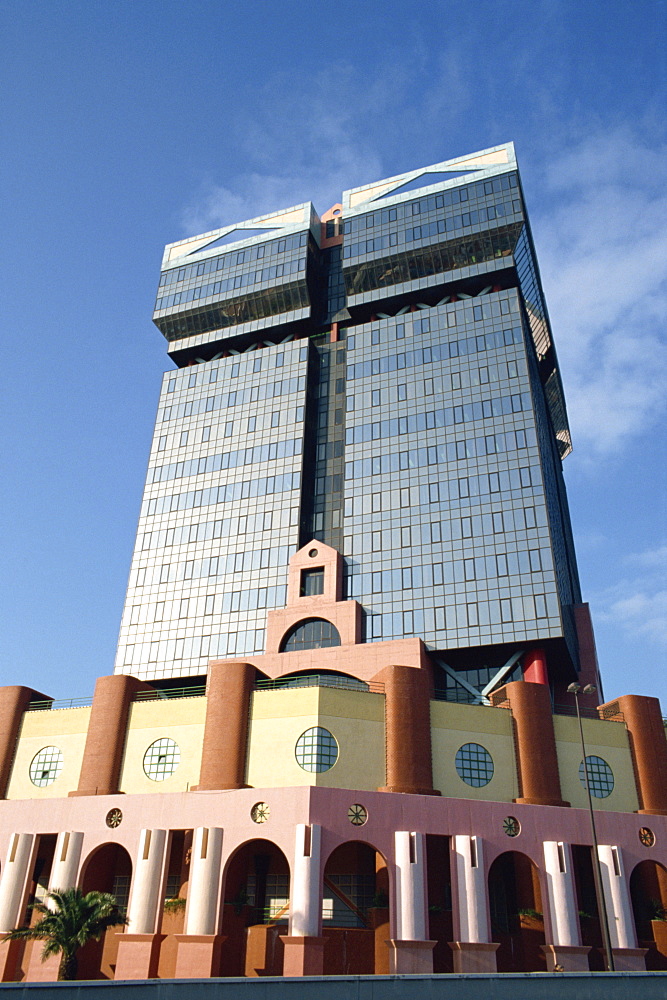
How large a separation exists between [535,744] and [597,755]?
4611 millimetres

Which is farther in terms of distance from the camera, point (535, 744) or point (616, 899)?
point (535, 744)

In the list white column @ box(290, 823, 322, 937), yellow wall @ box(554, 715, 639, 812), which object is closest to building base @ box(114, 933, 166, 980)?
white column @ box(290, 823, 322, 937)

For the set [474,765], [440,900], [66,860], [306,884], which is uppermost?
[474,765]

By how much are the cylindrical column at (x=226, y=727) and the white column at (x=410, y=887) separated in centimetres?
1009

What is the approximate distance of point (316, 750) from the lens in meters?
45.7

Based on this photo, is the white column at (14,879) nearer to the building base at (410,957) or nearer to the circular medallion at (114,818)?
the circular medallion at (114,818)

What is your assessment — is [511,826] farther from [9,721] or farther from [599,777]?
[9,721]

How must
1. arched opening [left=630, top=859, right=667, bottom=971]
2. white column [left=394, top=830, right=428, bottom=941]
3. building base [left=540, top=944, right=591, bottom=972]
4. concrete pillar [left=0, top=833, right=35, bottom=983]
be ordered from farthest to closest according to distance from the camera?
1. arched opening [left=630, top=859, right=667, bottom=971]
2. concrete pillar [left=0, top=833, right=35, bottom=983]
3. building base [left=540, top=944, right=591, bottom=972]
4. white column [left=394, top=830, right=428, bottom=941]

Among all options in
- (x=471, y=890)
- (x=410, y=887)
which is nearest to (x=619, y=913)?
(x=471, y=890)

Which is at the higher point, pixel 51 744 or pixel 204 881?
pixel 51 744

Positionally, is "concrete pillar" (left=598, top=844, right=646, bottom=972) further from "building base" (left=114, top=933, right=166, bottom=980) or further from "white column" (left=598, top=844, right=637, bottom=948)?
"building base" (left=114, top=933, right=166, bottom=980)

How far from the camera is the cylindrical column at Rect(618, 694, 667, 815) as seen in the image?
161 feet

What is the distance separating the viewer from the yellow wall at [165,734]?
47594 mm

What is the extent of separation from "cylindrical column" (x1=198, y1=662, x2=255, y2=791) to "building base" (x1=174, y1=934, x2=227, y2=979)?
8.09 m
